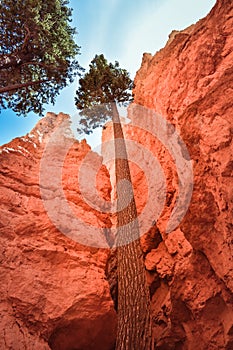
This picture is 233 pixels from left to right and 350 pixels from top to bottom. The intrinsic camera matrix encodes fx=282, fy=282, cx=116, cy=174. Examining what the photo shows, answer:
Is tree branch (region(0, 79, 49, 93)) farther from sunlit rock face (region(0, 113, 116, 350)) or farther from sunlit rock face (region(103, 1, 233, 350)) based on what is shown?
sunlit rock face (region(103, 1, 233, 350))

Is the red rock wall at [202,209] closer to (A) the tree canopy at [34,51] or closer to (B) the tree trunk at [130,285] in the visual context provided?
(B) the tree trunk at [130,285]

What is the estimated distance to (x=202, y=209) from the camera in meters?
5.80

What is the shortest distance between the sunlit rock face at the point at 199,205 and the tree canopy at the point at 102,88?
3791 mm

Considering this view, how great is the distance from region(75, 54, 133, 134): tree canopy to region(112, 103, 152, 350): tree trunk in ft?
18.3

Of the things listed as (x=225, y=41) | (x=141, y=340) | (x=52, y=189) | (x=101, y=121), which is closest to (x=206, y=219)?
(x=141, y=340)

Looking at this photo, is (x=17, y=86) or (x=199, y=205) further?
(x=17, y=86)

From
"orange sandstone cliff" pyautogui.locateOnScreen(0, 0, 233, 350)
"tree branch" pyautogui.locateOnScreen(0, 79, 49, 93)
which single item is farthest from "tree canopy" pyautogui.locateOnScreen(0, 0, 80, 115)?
"orange sandstone cliff" pyautogui.locateOnScreen(0, 0, 233, 350)

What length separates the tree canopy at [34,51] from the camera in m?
10.4

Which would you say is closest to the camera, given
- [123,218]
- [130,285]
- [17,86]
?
[130,285]

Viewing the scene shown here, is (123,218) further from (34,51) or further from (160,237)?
(34,51)

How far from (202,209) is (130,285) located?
2.19 m

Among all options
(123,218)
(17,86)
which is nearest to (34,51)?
(17,86)

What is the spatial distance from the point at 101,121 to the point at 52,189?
5.43 m

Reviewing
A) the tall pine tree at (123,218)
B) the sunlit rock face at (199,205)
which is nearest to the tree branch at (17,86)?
the tall pine tree at (123,218)
